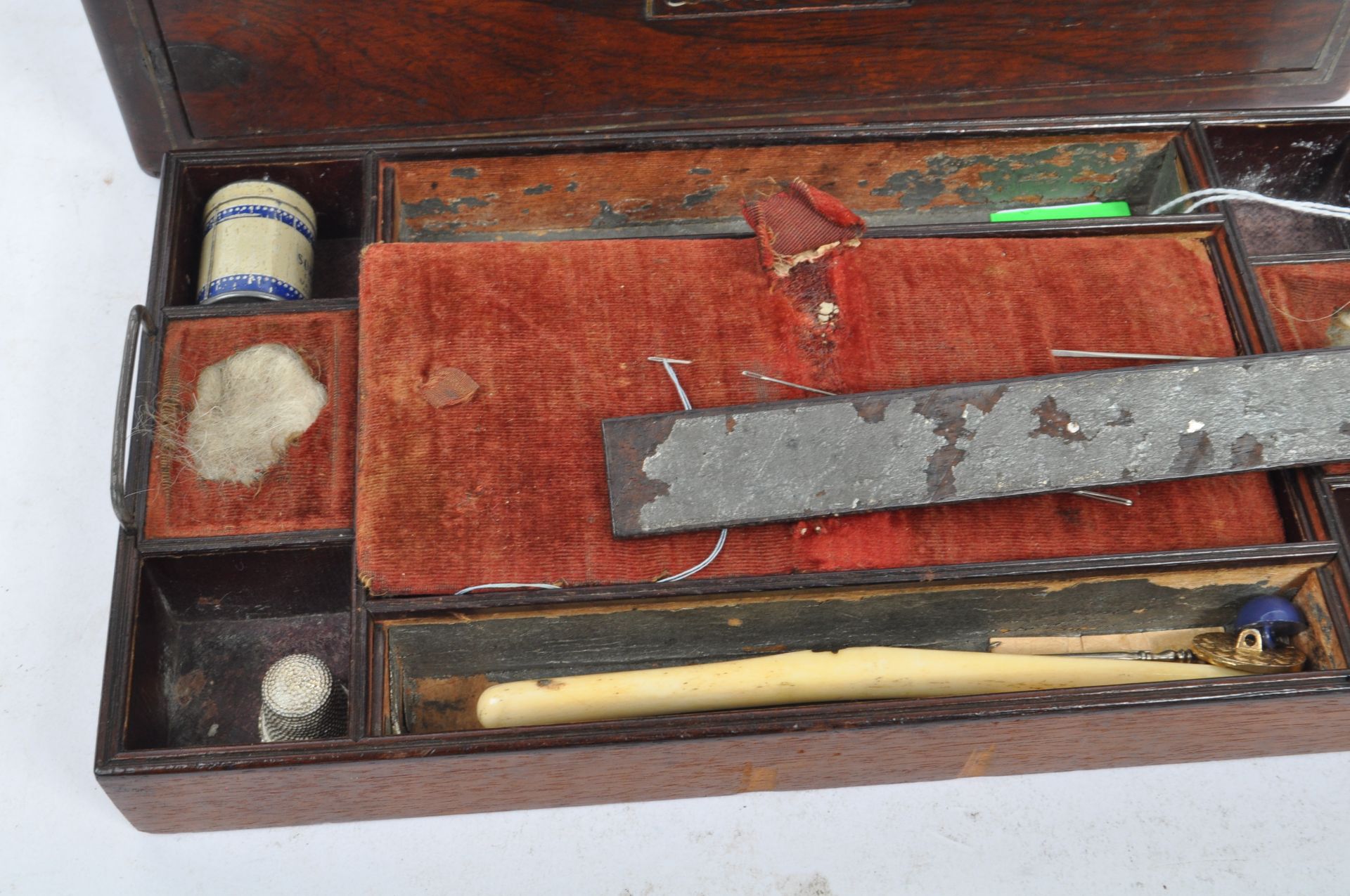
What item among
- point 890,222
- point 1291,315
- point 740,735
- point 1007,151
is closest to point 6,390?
point 740,735

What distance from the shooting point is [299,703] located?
1.72m

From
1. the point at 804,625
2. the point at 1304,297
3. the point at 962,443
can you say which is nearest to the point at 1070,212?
the point at 1304,297

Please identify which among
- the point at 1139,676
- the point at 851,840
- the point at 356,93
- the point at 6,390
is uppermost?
the point at 356,93

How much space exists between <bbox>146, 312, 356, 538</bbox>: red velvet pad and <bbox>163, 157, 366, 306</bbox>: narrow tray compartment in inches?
4.3

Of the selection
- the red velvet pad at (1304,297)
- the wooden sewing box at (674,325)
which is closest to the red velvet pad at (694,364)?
the wooden sewing box at (674,325)

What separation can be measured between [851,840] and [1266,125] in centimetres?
135

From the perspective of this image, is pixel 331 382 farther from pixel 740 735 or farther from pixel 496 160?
pixel 740 735

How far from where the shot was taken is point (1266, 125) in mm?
2092

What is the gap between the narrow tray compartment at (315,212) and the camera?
6.40 feet

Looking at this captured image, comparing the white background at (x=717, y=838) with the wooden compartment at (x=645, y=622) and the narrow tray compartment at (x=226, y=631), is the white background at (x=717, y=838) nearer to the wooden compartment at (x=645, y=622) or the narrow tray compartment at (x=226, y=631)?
the wooden compartment at (x=645, y=622)

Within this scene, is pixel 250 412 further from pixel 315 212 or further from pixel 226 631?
pixel 315 212

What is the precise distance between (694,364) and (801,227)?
250mm

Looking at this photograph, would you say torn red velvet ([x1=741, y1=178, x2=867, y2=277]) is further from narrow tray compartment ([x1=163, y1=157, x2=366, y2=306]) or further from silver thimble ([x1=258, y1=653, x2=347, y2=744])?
silver thimble ([x1=258, y1=653, x2=347, y2=744])

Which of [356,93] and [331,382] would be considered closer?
[331,382]
